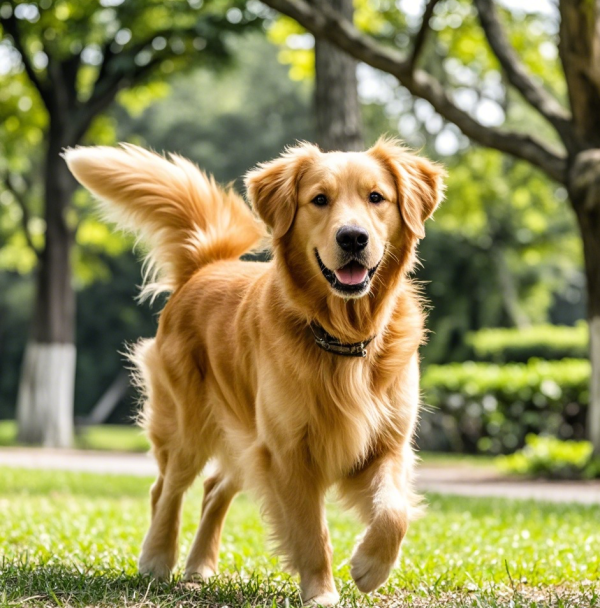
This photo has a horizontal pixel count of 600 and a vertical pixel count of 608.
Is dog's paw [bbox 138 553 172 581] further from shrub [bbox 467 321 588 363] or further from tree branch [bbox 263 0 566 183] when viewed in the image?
shrub [bbox 467 321 588 363]

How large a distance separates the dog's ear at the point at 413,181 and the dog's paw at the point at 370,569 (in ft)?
4.88

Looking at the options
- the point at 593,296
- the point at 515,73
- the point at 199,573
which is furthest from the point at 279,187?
the point at 515,73

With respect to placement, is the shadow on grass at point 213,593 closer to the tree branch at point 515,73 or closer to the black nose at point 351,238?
the black nose at point 351,238

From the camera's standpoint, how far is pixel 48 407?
61.6 feet

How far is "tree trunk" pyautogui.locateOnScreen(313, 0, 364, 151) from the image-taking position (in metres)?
11.5

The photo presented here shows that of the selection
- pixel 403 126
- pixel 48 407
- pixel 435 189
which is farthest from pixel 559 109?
pixel 403 126

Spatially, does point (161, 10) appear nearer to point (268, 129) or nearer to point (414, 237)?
point (414, 237)

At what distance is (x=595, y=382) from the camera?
38.3 ft

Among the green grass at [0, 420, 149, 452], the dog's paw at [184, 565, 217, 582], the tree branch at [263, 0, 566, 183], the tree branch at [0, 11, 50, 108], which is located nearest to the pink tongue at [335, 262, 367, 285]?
the dog's paw at [184, 565, 217, 582]

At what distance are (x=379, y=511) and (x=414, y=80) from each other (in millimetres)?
7949

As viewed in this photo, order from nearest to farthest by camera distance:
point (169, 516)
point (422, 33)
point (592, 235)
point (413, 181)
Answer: point (413, 181)
point (169, 516)
point (422, 33)
point (592, 235)

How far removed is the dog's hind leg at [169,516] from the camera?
512 cm

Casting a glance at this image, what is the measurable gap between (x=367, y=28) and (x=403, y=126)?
9.60 m

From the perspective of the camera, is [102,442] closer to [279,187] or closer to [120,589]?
[120,589]
